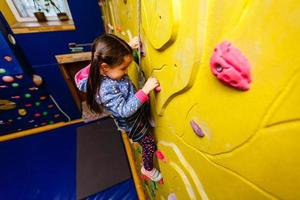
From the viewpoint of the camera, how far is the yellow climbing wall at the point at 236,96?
0.19 meters

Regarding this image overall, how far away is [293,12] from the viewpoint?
0.17m

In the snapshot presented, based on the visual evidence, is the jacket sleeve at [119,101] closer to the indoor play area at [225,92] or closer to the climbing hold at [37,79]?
the indoor play area at [225,92]

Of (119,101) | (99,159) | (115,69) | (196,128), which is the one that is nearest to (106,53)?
(115,69)

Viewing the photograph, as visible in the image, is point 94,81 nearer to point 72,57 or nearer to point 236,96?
point 236,96

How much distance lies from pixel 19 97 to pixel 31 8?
36.8 inches

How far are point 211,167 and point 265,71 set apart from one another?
0.24 meters

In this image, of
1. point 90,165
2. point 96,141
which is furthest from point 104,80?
point 96,141

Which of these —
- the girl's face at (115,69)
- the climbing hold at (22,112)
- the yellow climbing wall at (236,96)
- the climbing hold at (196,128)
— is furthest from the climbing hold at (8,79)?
the climbing hold at (196,128)

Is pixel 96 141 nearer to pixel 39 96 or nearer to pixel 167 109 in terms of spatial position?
pixel 39 96

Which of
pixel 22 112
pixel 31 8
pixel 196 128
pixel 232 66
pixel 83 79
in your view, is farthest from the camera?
pixel 22 112

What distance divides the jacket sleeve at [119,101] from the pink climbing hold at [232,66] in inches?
15.3

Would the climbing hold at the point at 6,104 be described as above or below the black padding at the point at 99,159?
above

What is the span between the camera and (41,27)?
168 centimetres

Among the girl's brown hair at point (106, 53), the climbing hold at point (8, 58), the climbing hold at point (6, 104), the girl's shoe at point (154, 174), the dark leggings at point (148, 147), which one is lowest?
the climbing hold at point (6, 104)
